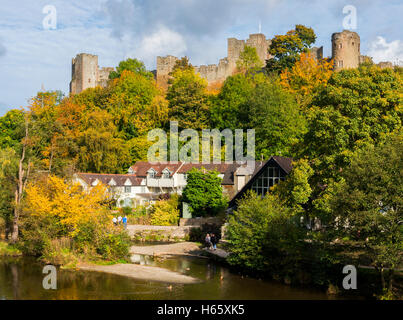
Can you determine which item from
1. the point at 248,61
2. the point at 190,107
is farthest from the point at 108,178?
the point at 248,61

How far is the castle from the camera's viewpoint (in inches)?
2263

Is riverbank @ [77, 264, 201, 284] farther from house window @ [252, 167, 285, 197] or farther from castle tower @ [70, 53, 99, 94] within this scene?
castle tower @ [70, 53, 99, 94]

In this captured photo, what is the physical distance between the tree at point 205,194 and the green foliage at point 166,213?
229cm

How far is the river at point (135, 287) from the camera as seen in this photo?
19.9 metres

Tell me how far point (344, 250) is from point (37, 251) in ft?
59.7

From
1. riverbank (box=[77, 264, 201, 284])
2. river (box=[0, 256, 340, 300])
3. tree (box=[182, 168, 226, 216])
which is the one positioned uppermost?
tree (box=[182, 168, 226, 216])

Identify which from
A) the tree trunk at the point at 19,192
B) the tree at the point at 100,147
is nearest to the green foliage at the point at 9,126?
the tree at the point at 100,147

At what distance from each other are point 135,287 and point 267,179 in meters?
12.1

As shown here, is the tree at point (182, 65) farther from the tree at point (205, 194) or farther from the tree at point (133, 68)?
the tree at point (205, 194)

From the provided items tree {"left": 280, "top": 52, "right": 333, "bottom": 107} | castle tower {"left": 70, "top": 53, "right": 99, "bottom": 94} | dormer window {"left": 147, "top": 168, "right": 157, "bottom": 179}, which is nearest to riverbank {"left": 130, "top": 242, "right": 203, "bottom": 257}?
dormer window {"left": 147, "top": 168, "right": 157, "bottom": 179}

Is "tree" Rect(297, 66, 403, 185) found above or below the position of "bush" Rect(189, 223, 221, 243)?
above

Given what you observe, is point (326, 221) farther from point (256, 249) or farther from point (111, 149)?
point (111, 149)
